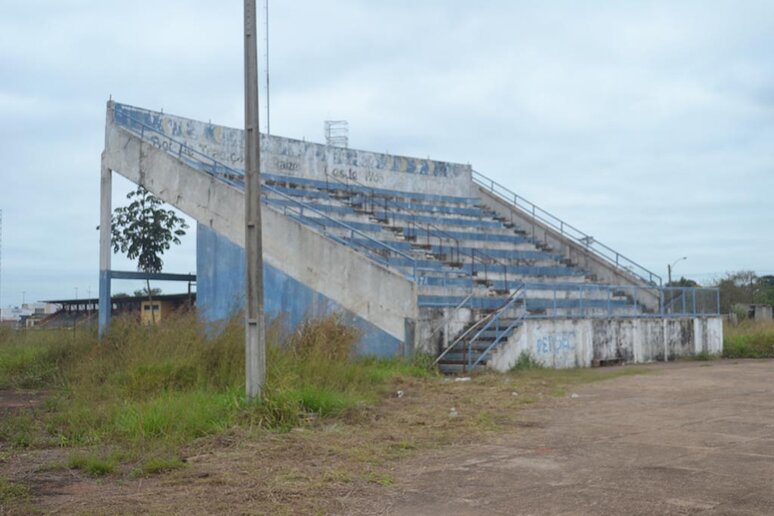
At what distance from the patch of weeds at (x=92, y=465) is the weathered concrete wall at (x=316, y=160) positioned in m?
19.5

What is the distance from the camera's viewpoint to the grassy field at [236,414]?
845 centimetres

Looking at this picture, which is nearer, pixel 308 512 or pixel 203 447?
pixel 308 512

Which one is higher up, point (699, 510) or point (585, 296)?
point (585, 296)

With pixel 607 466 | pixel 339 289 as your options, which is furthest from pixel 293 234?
pixel 607 466

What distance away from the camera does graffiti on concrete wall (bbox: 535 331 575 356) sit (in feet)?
67.8

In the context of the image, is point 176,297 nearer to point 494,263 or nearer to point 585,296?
point 494,263

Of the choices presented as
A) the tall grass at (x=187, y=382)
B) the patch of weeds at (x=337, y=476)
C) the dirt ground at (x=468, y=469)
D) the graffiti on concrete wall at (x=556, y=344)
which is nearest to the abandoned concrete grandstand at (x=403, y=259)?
the graffiti on concrete wall at (x=556, y=344)

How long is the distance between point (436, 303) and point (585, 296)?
6.64 metres

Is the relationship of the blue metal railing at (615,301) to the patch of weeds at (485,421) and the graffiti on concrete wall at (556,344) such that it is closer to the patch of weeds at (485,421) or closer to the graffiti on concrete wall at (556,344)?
the graffiti on concrete wall at (556,344)

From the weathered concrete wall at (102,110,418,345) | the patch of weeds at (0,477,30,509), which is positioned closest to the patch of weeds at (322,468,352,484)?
the patch of weeds at (0,477,30,509)

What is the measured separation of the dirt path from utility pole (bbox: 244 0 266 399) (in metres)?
2.92

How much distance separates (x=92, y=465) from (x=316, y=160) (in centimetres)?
2304

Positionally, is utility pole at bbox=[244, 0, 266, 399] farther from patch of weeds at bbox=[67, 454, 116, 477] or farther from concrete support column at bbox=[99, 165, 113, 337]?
concrete support column at bbox=[99, 165, 113, 337]

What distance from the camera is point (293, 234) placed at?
2197 cm
